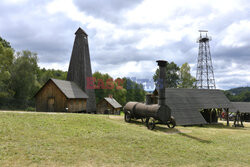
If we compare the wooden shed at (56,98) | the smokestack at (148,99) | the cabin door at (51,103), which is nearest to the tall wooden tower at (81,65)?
the wooden shed at (56,98)

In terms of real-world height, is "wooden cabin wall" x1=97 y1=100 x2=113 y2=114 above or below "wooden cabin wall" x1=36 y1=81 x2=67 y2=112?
below

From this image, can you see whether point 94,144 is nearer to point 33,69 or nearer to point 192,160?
point 192,160

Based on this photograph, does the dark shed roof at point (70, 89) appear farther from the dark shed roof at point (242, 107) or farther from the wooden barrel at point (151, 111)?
the dark shed roof at point (242, 107)

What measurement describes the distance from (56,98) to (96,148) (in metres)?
17.5

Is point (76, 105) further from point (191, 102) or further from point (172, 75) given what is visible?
point (172, 75)

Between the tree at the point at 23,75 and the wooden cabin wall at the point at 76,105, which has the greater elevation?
the tree at the point at 23,75

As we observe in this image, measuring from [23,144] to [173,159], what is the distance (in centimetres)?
769

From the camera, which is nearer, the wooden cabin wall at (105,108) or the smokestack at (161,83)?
the smokestack at (161,83)

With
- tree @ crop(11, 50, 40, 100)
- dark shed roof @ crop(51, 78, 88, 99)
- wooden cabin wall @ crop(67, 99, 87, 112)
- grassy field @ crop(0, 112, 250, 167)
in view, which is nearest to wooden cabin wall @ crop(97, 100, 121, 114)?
wooden cabin wall @ crop(67, 99, 87, 112)

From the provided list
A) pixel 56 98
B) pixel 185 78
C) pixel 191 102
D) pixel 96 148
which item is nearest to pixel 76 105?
pixel 56 98

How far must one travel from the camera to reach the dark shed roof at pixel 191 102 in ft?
67.8

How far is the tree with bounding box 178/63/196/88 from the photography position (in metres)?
51.6

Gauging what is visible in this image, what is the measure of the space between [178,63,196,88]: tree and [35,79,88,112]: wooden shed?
35471mm

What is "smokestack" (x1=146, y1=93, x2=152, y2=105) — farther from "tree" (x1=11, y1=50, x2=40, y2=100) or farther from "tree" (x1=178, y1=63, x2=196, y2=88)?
"tree" (x1=178, y1=63, x2=196, y2=88)
